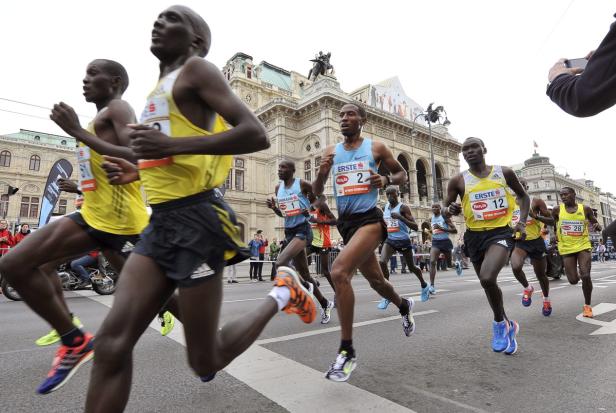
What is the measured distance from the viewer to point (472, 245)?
14.1ft

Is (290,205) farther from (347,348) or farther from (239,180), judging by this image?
(239,180)

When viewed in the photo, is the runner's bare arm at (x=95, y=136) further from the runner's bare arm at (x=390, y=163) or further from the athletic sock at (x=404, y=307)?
the athletic sock at (x=404, y=307)

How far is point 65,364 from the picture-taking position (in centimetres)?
229

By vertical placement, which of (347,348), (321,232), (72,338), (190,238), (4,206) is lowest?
(347,348)

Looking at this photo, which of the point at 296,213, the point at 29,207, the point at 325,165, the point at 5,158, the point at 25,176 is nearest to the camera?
the point at 325,165

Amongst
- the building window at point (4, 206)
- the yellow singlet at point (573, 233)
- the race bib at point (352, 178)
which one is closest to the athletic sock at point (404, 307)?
the race bib at point (352, 178)

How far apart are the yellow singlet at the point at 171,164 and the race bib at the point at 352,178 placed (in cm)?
200

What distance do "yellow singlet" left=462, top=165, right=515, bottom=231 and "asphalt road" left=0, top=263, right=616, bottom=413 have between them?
1340 millimetres

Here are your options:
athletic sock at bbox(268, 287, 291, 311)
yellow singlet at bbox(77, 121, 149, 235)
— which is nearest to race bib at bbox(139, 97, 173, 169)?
athletic sock at bbox(268, 287, 291, 311)

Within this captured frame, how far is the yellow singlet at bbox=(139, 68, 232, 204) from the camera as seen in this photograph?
177 cm

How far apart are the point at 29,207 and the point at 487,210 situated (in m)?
48.4

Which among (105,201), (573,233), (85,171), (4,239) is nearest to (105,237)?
(105,201)

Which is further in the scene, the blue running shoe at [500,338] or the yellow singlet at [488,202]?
the yellow singlet at [488,202]

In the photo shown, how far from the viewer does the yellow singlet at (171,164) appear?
1767 millimetres
